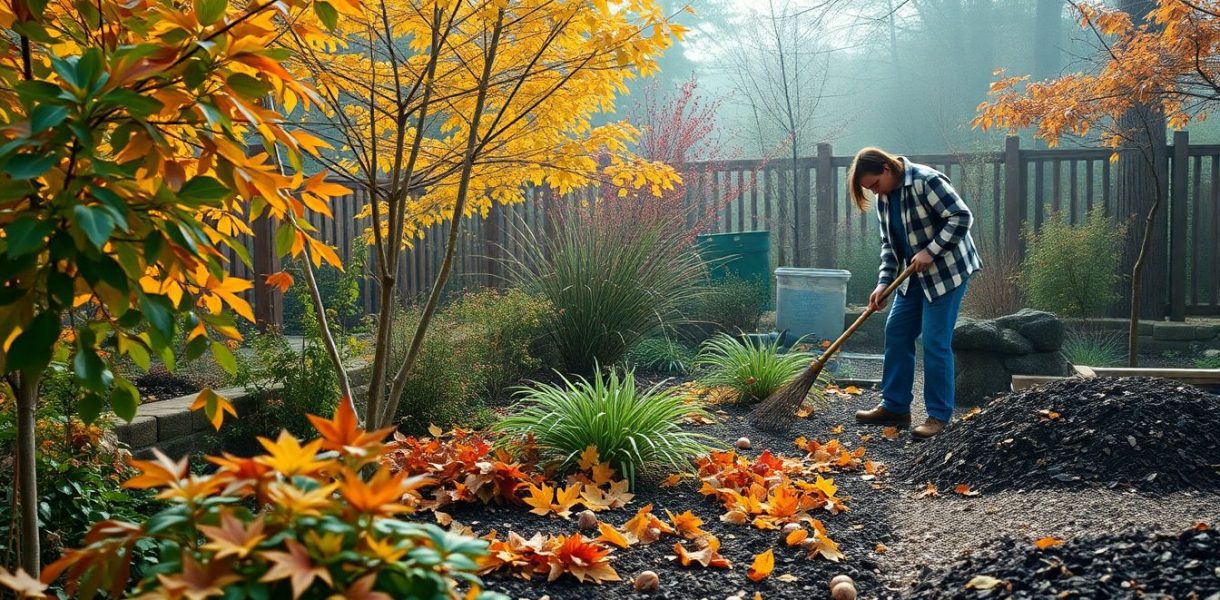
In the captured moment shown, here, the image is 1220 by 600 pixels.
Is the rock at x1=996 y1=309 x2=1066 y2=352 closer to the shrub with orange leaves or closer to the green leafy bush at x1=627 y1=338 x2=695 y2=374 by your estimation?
the green leafy bush at x1=627 y1=338 x2=695 y2=374

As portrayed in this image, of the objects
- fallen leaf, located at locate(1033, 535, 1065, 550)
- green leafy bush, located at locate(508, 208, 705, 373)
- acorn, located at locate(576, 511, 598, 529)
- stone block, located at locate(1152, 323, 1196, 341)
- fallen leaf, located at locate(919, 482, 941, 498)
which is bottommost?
stone block, located at locate(1152, 323, 1196, 341)

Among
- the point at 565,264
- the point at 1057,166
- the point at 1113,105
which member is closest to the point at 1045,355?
the point at 1113,105

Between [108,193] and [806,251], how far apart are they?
1122 centimetres

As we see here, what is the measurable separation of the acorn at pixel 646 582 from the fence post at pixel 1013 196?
874 centimetres

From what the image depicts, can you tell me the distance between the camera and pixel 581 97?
391cm

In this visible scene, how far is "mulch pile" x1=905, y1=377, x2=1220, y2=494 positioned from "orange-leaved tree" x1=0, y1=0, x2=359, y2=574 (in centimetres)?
326

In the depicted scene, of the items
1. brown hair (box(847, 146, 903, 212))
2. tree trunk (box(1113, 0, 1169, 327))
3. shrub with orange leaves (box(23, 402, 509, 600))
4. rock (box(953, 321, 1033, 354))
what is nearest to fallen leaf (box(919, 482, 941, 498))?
brown hair (box(847, 146, 903, 212))

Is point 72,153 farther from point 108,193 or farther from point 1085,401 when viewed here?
point 1085,401

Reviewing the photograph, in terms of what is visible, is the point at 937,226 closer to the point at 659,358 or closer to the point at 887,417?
the point at 887,417

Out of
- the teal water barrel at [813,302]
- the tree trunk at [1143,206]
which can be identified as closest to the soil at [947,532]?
the teal water barrel at [813,302]

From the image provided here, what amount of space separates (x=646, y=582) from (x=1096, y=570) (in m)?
1.19

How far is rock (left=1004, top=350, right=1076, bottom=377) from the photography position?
6.25 meters

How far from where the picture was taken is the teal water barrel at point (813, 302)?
344 inches

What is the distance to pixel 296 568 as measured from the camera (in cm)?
95
